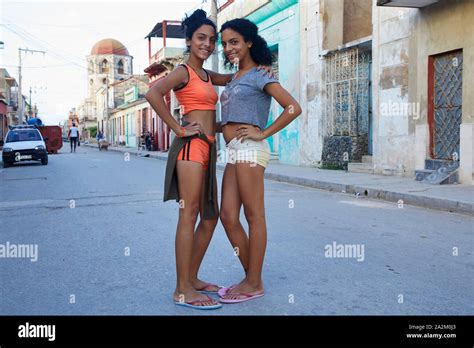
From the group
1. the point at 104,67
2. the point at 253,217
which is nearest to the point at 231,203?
the point at 253,217

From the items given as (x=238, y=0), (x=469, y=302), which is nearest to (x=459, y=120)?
(x=469, y=302)

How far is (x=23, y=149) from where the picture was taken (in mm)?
20031

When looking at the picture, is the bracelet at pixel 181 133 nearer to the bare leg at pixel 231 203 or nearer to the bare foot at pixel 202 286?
the bare leg at pixel 231 203

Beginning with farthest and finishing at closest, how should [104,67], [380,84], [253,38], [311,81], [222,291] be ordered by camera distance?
[104,67], [311,81], [380,84], [222,291], [253,38]

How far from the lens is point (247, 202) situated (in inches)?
144

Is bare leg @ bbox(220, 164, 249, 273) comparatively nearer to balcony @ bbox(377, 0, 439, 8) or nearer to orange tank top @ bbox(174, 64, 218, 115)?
orange tank top @ bbox(174, 64, 218, 115)

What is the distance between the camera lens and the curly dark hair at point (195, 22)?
145 inches

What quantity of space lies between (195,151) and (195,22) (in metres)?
0.89

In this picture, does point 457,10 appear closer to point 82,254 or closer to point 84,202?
point 84,202

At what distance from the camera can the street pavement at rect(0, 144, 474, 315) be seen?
3.62 metres

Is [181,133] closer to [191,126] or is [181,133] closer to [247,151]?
[191,126]

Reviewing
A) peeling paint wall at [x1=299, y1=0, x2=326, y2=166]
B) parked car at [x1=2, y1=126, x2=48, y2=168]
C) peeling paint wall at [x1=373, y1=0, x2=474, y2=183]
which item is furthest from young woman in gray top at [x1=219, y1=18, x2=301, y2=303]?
parked car at [x1=2, y1=126, x2=48, y2=168]

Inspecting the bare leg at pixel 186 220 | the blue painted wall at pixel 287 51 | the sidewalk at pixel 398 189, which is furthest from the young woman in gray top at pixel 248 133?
the blue painted wall at pixel 287 51

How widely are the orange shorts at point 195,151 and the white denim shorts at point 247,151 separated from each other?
7.4 inches
